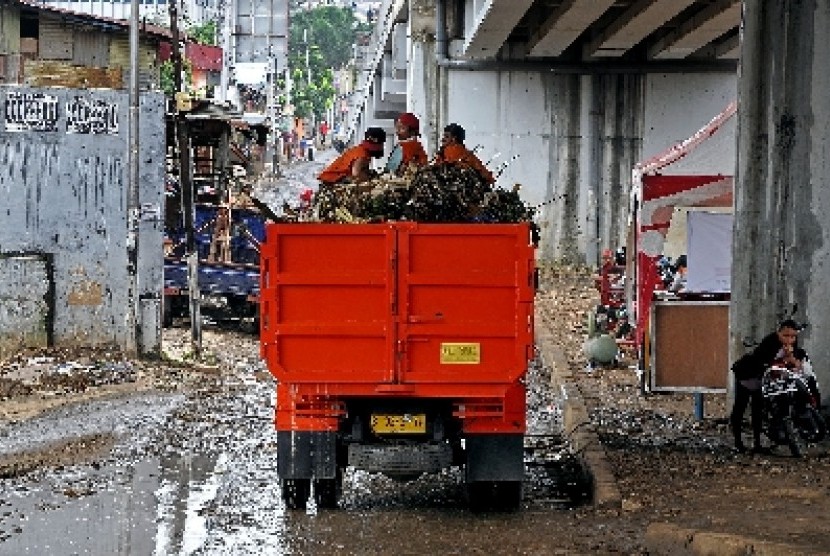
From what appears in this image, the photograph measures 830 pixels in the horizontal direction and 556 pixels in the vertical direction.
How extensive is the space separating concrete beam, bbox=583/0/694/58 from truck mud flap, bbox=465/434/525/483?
53.1 feet

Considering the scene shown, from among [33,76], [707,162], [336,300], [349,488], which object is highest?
[33,76]

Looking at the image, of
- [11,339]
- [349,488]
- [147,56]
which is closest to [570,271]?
[147,56]

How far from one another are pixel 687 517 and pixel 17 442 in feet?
22.6

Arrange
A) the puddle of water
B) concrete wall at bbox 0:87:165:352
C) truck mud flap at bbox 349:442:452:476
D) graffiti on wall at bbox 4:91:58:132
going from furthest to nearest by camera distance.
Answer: concrete wall at bbox 0:87:165:352 < graffiti on wall at bbox 4:91:58:132 < truck mud flap at bbox 349:442:452:476 < the puddle of water

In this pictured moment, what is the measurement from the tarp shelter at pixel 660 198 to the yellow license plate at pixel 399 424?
8.66 meters

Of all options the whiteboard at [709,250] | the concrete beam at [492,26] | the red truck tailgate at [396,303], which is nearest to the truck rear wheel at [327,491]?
the red truck tailgate at [396,303]

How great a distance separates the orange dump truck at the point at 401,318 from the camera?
10.7 metres

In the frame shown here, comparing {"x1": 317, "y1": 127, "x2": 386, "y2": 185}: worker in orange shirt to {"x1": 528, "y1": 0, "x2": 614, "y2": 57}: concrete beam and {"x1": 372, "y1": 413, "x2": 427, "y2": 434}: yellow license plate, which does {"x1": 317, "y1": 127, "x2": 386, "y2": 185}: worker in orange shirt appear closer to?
{"x1": 372, "y1": 413, "x2": 427, "y2": 434}: yellow license plate

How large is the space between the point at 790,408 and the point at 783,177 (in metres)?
2.67

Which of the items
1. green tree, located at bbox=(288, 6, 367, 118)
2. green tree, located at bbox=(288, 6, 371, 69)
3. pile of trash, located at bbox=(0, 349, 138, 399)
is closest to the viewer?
pile of trash, located at bbox=(0, 349, 138, 399)

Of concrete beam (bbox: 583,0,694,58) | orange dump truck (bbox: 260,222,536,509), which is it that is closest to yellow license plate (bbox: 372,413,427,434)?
orange dump truck (bbox: 260,222,536,509)

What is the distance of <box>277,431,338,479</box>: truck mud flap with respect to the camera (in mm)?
10953

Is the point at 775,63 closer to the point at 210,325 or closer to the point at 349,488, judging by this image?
the point at 349,488

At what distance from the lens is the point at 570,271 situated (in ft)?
119
